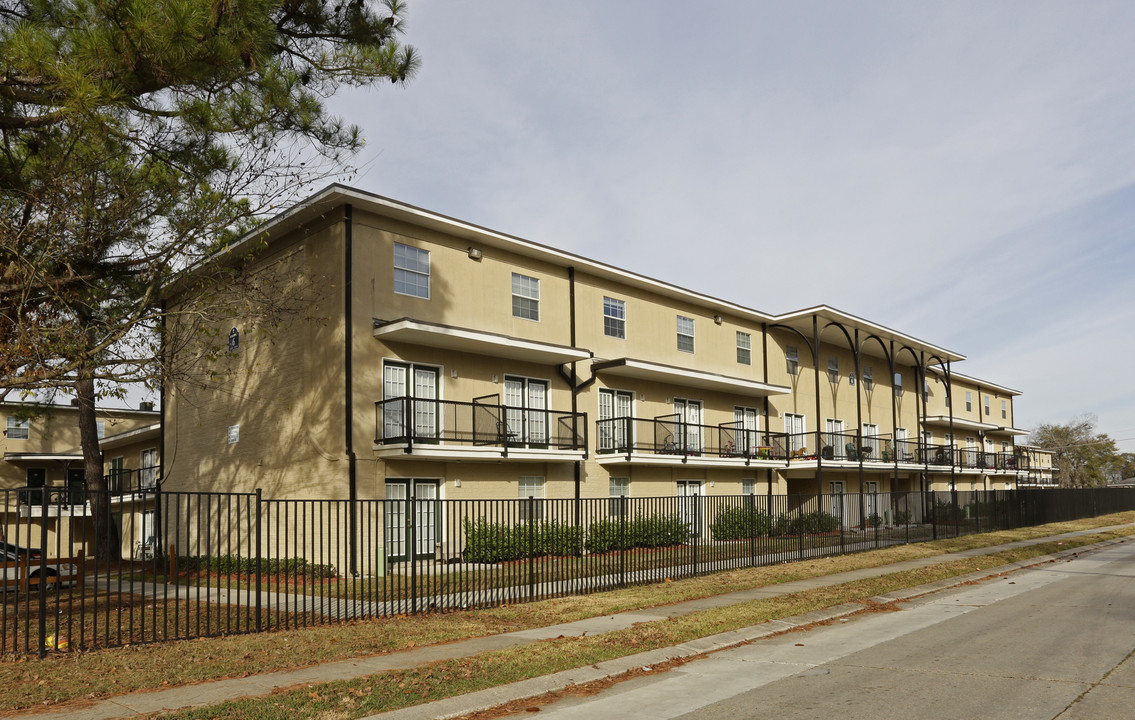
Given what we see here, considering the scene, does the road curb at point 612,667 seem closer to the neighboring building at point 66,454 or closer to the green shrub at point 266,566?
the green shrub at point 266,566

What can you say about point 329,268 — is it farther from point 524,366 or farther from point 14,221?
point 14,221

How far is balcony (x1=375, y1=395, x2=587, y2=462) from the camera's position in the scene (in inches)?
819

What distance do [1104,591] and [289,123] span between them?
665 inches

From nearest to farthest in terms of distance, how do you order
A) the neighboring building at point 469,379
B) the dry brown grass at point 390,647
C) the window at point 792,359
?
the dry brown grass at point 390,647
the neighboring building at point 469,379
the window at point 792,359

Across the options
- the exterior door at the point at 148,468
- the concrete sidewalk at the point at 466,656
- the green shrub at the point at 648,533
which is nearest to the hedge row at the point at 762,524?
the green shrub at the point at 648,533

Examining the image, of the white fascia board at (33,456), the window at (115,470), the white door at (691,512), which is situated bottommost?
the white door at (691,512)

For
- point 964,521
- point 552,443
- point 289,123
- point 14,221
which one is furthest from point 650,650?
point 964,521

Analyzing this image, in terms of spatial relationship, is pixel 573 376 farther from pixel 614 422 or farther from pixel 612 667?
pixel 612 667

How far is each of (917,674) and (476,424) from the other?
15348 millimetres

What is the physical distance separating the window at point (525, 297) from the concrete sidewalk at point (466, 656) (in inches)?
474

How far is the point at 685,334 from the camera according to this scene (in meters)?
31.8

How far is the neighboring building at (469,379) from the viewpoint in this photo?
21.2 m

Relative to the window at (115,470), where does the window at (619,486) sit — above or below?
below

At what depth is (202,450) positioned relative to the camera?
26.2 meters
